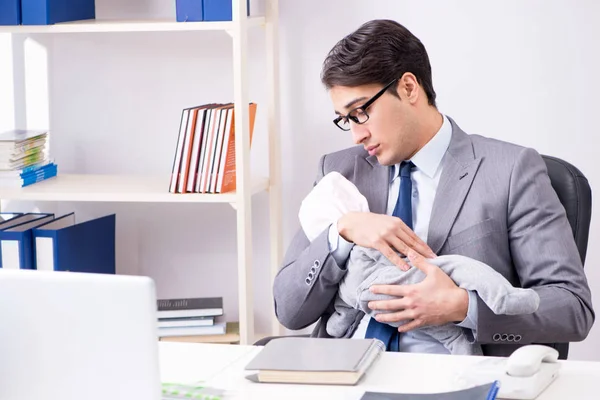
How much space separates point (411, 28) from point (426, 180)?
0.91 m

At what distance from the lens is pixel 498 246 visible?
6.82 feet

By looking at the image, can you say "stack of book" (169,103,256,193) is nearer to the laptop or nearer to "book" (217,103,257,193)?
"book" (217,103,257,193)

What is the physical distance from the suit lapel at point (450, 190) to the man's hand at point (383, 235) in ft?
0.28

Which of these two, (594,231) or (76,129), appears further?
(76,129)

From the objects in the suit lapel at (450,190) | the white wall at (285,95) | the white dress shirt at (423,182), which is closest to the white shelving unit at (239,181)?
the white wall at (285,95)

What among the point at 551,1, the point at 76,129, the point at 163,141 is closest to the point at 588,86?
the point at 551,1

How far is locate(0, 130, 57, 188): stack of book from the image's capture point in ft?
9.57

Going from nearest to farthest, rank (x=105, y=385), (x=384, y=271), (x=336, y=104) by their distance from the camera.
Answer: (x=105, y=385) → (x=384, y=271) → (x=336, y=104)

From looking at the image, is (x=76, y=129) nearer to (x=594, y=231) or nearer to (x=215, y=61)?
(x=215, y=61)

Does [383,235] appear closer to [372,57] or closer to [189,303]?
[372,57]

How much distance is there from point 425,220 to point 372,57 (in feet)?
1.29

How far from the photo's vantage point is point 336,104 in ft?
7.14

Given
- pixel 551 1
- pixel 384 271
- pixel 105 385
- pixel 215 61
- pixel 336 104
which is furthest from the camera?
pixel 215 61

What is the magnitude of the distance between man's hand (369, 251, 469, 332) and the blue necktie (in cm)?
9
